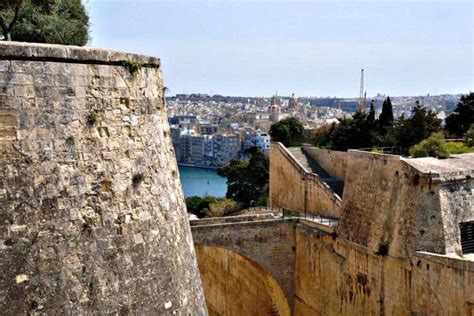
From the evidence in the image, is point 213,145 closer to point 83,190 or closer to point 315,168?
point 315,168

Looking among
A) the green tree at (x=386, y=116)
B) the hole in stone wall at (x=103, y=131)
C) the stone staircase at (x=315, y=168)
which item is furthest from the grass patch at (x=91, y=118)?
the green tree at (x=386, y=116)

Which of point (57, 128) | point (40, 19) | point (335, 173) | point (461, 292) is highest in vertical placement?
point (40, 19)

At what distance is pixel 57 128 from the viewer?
644 cm

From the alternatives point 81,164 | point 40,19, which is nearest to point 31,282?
point 81,164

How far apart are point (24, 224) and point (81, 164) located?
904 millimetres

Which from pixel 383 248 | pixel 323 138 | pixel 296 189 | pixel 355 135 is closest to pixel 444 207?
pixel 383 248

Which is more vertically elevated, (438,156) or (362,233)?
(438,156)

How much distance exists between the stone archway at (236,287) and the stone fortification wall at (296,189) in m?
3.17

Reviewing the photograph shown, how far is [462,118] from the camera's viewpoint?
29516mm

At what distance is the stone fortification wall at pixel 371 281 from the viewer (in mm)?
13859

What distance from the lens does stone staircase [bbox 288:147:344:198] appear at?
22.2 metres

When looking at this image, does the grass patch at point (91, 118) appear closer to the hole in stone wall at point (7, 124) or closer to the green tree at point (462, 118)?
the hole in stone wall at point (7, 124)

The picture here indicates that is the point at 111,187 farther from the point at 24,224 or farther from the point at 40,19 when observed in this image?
the point at 40,19

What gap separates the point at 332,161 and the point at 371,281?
795cm
